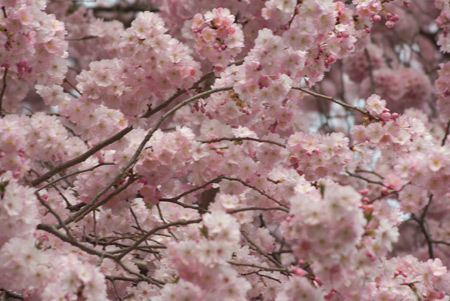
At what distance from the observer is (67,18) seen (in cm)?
528

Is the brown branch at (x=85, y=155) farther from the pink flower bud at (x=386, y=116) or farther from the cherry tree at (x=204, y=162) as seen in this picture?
the pink flower bud at (x=386, y=116)

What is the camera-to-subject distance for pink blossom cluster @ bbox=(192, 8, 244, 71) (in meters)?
3.04

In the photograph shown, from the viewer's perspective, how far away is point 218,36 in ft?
10.1

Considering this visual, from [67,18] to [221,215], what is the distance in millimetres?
3403

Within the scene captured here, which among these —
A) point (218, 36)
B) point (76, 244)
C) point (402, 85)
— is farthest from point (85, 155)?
point (402, 85)

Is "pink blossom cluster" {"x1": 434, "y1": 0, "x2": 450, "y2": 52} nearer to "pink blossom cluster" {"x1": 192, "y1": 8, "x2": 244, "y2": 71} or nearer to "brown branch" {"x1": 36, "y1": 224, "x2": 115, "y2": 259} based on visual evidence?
"pink blossom cluster" {"x1": 192, "y1": 8, "x2": 244, "y2": 71}

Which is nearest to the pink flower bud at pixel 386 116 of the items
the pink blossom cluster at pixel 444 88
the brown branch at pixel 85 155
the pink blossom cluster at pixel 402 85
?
the pink blossom cluster at pixel 444 88

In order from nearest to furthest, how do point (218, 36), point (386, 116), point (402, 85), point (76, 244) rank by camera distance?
1. point (76, 244)
2. point (386, 116)
3. point (218, 36)
4. point (402, 85)

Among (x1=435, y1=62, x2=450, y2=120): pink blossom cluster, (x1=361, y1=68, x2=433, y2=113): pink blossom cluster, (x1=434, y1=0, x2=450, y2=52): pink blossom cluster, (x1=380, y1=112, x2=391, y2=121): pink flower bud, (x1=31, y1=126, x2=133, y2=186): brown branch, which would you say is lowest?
(x1=380, y1=112, x2=391, y2=121): pink flower bud

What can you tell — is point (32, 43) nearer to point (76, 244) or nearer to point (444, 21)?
point (76, 244)

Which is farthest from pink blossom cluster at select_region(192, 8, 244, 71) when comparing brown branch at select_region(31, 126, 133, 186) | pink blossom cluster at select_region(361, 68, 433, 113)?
pink blossom cluster at select_region(361, 68, 433, 113)

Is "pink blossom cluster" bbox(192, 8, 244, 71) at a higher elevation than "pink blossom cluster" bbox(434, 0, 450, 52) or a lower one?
lower

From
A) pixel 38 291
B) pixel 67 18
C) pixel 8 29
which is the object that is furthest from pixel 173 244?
pixel 67 18

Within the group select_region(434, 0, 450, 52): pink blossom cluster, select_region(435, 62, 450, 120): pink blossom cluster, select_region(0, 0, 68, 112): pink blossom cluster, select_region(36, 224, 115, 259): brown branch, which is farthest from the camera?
select_region(435, 62, 450, 120): pink blossom cluster
